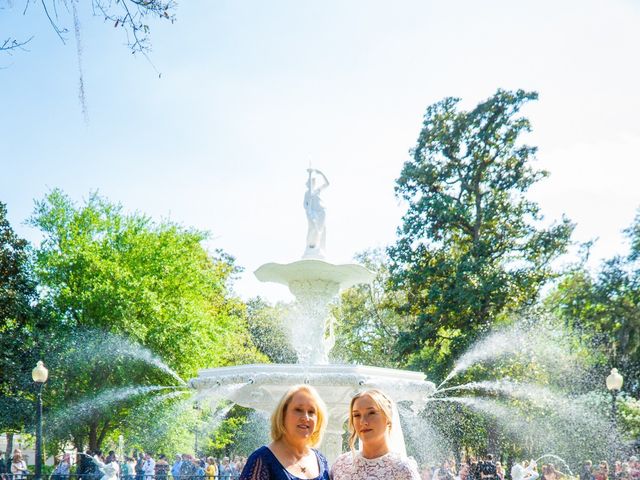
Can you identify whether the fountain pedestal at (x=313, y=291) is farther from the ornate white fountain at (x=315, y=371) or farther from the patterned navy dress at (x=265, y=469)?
the patterned navy dress at (x=265, y=469)

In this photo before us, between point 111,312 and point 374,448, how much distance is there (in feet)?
80.2

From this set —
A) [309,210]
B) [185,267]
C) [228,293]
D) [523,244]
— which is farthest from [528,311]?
[228,293]

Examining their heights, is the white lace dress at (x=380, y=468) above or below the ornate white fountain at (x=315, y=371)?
below

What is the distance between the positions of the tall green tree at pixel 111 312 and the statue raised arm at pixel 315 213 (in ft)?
40.1

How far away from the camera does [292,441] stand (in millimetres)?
4195

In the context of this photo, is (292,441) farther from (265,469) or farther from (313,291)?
(313,291)

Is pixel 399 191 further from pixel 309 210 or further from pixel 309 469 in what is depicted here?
pixel 309 469

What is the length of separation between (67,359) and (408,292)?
13.5 meters

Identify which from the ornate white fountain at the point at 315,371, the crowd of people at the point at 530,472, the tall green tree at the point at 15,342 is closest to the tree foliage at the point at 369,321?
the tall green tree at the point at 15,342

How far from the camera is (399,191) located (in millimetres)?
31172

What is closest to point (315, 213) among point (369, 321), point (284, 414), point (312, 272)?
point (312, 272)

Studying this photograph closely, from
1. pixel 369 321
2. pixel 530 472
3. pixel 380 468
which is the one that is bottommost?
pixel 530 472

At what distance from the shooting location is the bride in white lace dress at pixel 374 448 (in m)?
4.07

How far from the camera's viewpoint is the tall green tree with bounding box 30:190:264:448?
27062 millimetres
